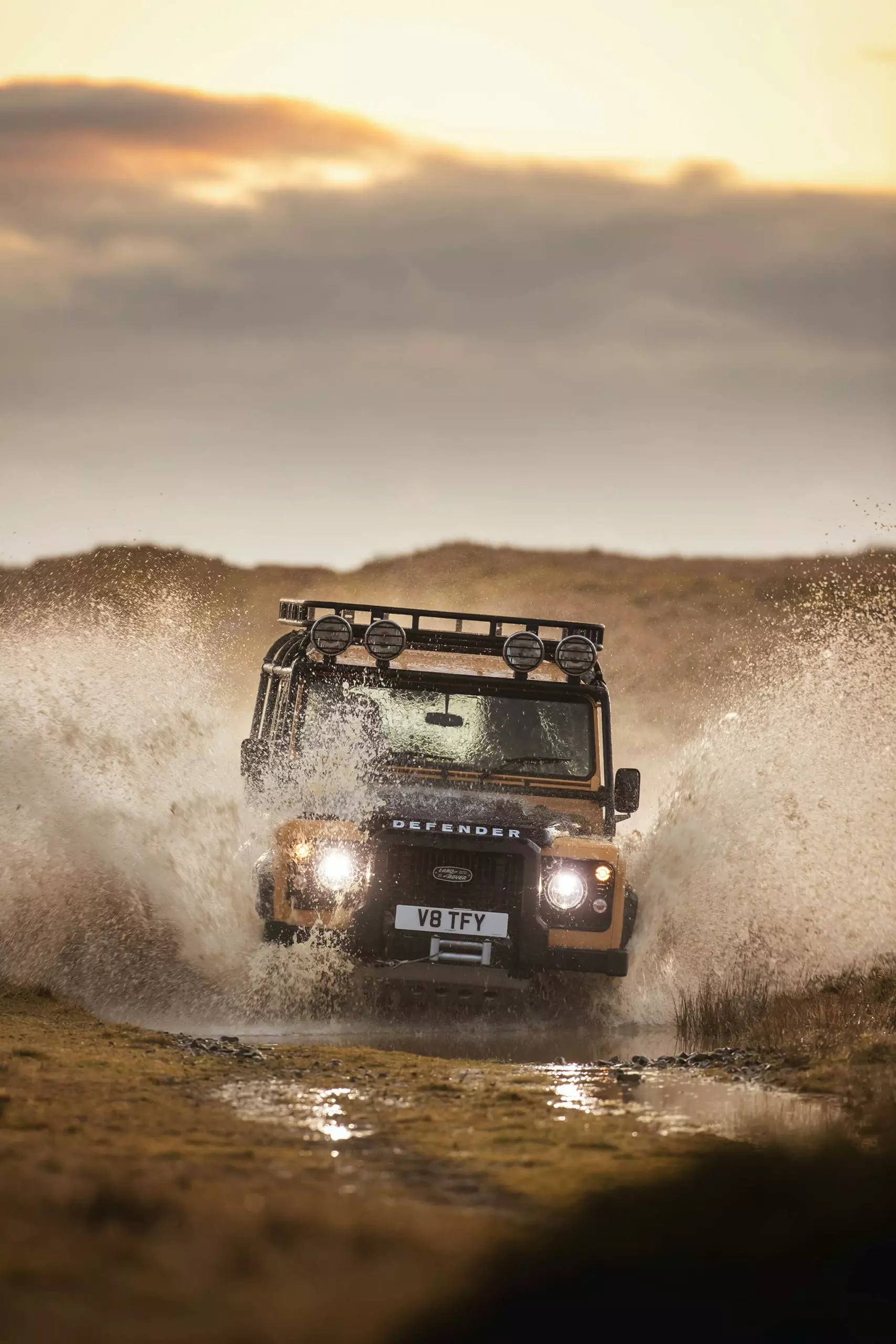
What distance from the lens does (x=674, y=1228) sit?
4180 millimetres

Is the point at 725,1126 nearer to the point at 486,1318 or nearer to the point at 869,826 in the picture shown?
the point at 486,1318

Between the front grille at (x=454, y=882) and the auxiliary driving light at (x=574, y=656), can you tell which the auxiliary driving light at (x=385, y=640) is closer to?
the auxiliary driving light at (x=574, y=656)

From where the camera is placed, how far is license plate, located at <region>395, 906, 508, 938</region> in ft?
26.4

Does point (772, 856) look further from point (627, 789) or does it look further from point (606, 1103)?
point (606, 1103)

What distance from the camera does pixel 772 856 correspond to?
11.3 m

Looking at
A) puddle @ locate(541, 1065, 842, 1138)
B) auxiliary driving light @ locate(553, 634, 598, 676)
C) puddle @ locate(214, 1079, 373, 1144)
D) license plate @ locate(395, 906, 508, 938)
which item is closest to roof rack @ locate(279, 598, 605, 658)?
auxiliary driving light @ locate(553, 634, 598, 676)

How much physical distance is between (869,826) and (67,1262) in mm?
→ 10108

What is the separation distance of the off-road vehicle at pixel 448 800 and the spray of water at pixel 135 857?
46cm

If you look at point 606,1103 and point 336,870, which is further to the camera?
point 336,870

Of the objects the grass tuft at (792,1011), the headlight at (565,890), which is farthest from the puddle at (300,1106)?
the grass tuft at (792,1011)

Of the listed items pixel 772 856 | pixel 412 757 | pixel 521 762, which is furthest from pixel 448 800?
pixel 772 856

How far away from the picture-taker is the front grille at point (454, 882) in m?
8.09

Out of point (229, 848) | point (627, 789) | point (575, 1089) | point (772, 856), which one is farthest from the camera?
point (772, 856)

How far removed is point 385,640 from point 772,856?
4005 millimetres
